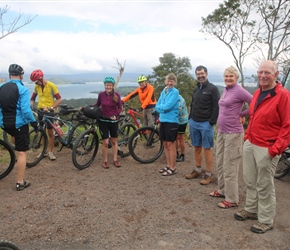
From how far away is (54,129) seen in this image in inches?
233

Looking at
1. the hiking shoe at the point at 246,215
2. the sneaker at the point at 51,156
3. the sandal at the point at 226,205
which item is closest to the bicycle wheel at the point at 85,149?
the sneaker at the point at 51,156

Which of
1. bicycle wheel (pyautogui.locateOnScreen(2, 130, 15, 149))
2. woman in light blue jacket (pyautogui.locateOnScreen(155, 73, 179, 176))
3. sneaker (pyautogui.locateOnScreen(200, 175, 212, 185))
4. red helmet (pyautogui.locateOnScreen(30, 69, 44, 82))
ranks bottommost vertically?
sneaker (pyautogui.locateOnScreen(200, 175, 212, 185))

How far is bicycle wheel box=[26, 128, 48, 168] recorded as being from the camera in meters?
5.72

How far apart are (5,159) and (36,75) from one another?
1.85 m

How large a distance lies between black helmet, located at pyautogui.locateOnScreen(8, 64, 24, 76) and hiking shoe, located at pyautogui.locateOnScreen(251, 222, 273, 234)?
418 cm

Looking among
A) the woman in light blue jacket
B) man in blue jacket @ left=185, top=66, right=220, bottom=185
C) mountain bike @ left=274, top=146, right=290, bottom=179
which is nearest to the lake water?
the woman in light blue jacket

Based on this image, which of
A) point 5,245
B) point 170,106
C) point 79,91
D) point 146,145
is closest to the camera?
point 5,245

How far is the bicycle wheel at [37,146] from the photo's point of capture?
5.72 meters

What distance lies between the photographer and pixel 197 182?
515cm

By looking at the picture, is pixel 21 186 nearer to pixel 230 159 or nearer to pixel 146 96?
pixel 230 159

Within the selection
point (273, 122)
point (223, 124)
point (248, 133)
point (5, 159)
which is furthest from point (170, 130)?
point (5, 159)

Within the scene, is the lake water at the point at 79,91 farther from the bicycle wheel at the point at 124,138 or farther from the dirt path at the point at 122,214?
the dirt path at the point at 122,214

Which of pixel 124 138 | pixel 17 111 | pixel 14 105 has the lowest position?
pixel 124 138

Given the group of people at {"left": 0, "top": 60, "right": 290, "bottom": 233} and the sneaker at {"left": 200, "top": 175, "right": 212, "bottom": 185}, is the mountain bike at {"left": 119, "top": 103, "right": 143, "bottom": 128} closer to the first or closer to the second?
the group of people at {"left": 0, "top": 60, "right": 290, "bottom": 233}
